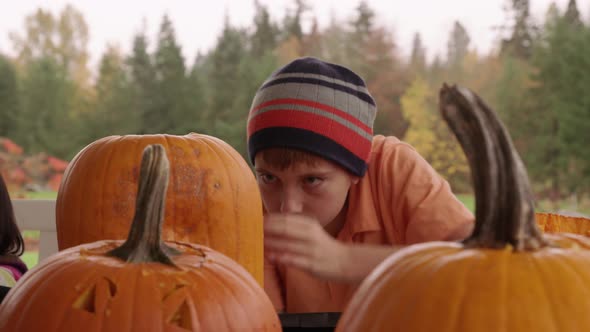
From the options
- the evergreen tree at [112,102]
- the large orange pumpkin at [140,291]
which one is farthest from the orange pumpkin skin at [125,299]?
the evergreen tree at [112,102]

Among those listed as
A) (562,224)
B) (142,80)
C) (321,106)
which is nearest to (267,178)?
(321,106)

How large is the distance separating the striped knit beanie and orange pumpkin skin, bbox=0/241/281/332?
2.53 feet

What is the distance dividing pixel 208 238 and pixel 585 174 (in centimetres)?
1018

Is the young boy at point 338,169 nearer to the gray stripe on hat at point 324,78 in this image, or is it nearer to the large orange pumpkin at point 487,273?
the gray stripe on hat at point 324,78

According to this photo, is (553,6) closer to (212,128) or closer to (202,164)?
(212,128)

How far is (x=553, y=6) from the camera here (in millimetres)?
10617

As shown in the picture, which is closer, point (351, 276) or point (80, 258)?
point (80, 258)

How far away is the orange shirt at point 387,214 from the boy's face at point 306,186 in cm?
9

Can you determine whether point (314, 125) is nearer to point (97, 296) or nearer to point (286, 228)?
point (286, 228)

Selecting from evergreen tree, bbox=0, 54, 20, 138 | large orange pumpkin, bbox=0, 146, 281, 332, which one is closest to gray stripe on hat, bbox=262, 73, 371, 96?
large orange pumpkin, bbox=0, 146, 281, 332

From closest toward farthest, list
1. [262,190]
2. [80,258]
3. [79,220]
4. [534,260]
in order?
[534,260], [80,258], [79,220], [262,190]

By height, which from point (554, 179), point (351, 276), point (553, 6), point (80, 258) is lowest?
point (554, 179)

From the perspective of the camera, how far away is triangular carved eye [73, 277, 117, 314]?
525 mm

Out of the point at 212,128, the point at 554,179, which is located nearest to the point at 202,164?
the point at 212,128
